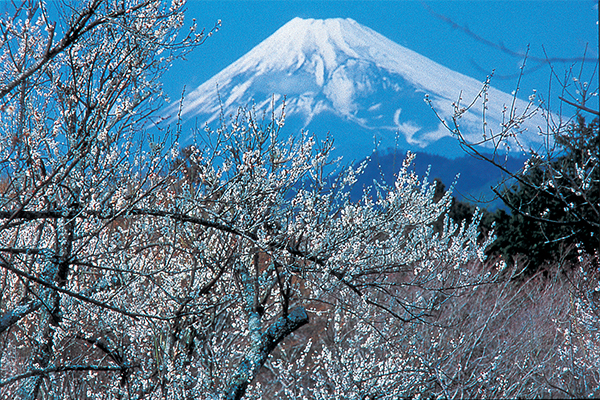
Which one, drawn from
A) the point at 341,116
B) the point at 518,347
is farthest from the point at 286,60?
the point at 518,347

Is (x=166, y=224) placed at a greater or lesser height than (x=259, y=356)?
greater

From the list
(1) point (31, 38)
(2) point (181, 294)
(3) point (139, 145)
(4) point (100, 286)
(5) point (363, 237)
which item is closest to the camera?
(1) point (31, 38)

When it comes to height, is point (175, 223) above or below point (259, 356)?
above

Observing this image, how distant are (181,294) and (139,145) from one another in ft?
7.74

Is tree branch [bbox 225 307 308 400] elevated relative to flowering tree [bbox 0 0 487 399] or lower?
lower

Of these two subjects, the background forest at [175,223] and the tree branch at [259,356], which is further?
the tree branch at [259,356]

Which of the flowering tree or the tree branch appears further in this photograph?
the tree branch

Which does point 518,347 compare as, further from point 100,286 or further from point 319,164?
point 100,286

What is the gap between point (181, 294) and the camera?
24.0 feet

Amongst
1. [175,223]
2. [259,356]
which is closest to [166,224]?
[175,223]

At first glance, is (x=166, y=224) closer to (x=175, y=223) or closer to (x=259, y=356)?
(x=175, y=223)

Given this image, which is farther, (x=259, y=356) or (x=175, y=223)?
(x=259, y=356)

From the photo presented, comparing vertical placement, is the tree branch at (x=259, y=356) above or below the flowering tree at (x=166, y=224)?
below

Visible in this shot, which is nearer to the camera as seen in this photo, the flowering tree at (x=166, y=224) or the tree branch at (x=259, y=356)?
the flowering tree at (x=166, y=224)
